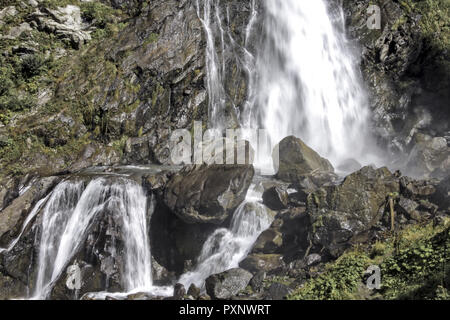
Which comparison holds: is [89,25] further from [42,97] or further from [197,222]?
[197,222]

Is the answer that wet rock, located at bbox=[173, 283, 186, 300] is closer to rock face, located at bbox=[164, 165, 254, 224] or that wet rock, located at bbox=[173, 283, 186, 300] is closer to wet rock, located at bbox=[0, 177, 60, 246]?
rock face, located at bbox=[164, 165, 254, 224]

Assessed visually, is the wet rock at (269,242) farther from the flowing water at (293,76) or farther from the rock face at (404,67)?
the rock face at (404,67)

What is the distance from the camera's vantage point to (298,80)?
23234 millimetres

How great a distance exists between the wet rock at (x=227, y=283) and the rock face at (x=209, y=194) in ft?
7.85

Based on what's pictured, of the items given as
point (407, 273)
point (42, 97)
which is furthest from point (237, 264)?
point (42, 97)

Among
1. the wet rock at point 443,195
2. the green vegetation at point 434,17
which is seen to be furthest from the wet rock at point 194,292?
the green vegetation at point 434,17

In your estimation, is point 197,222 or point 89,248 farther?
point 197,222

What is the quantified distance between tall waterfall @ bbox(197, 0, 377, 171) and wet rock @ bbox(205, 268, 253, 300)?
10.4 metres

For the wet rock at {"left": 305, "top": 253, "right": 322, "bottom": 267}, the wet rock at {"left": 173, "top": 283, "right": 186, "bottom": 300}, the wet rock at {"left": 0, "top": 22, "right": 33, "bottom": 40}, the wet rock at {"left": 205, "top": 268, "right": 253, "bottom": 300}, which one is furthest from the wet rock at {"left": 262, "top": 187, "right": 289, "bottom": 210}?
the wet rock at {"left": 0, "top": 22, "right": 33, "bottom": 40}

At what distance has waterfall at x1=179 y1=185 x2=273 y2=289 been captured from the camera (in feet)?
40.8

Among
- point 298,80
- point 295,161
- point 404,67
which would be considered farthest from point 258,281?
point 404,67

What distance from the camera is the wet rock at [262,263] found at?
11333mm

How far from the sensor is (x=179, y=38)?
20.9 metres

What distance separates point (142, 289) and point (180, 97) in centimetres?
1163
